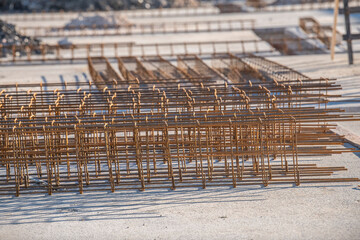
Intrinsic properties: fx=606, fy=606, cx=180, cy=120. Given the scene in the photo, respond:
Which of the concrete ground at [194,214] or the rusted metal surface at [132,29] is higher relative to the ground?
the rusted metal surface at [132,29]

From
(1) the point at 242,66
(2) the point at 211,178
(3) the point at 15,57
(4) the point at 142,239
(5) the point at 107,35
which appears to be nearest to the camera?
(4) the point at 142,239

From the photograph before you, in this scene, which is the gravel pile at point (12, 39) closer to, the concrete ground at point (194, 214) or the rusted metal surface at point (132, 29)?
the rusted metal surface at point (132, 29)

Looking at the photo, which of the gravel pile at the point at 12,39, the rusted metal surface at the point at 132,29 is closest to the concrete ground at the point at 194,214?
the gravel pile at the point at 12,39

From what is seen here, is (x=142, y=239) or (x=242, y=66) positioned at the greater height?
(x=242, y=66)

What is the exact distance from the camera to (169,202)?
419 inches

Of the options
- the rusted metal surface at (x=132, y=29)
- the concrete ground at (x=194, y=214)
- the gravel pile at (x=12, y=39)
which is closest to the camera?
the concrete ground at (x=194, y=214)

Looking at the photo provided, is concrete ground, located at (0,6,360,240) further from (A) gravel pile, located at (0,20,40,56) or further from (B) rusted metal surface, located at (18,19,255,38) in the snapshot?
(B) rusted metal surface, located at (18,19,255,38)

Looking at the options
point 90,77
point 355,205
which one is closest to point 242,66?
point 90,77

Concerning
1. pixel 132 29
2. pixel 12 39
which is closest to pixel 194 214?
pixel 12 39

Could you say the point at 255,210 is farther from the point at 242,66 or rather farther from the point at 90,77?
the point at 90,77

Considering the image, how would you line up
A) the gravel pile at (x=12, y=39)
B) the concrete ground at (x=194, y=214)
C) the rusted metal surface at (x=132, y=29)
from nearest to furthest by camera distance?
the concrete ground at (x=194, y=214) < the gravel pile at (x=12, y=39) < the rusted metal surface at (x=132, y=29)

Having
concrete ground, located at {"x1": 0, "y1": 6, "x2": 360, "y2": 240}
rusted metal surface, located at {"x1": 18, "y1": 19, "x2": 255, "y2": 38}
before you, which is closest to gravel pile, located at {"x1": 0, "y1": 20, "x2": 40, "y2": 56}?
rusted metal surface, located at {"x1": 18, "y1": 19, "x2": 255, "y2": 38}

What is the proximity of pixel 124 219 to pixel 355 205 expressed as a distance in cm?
388

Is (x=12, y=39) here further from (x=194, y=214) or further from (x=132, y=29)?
(x=194, y=214)
